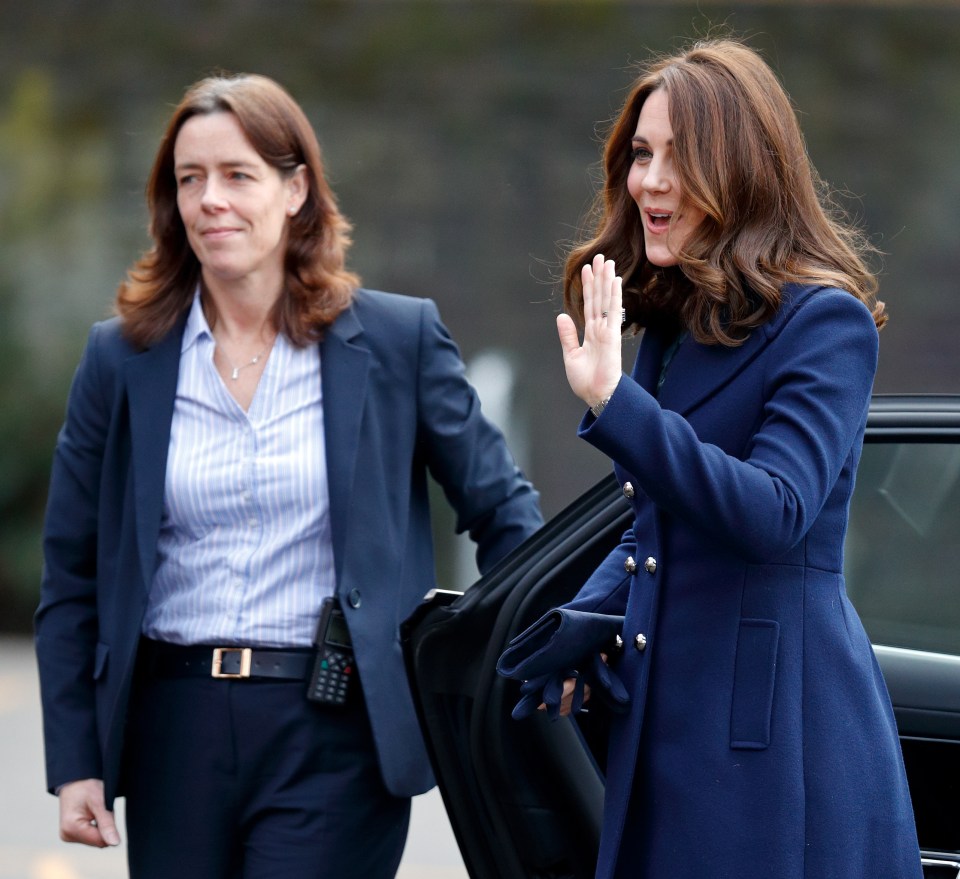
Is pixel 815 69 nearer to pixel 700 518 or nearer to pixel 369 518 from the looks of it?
pixel 369 518

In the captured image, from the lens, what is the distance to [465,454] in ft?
9.31

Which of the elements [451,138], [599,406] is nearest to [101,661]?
[599,406]

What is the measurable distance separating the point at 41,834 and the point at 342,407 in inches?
124

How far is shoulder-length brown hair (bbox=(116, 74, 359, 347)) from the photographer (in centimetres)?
279

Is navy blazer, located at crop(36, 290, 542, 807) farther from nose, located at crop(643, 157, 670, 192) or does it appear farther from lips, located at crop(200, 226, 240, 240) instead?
nose, located at crop(643, 157, 670, 192)

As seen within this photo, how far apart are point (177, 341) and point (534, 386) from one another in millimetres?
4988

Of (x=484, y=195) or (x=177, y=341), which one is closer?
(x=177, y=341)

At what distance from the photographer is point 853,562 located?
9.24 ft

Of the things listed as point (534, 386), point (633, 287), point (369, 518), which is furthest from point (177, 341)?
point (534, 386)

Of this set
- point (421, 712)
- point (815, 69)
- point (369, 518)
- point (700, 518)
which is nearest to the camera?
point (700, 518)

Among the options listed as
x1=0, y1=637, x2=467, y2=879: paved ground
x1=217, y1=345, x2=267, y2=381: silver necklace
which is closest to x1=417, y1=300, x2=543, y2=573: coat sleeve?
x1=217, y1=345, x2=267, y2=381: silver necklace

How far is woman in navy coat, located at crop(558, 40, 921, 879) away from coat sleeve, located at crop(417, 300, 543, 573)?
0.84 meters

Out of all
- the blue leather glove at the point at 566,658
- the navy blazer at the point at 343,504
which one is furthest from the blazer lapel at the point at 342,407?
the blue leather glove at the point at 566,658

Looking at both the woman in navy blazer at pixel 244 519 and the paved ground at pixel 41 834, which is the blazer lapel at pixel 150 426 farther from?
the paved ground at pixel 41 834
